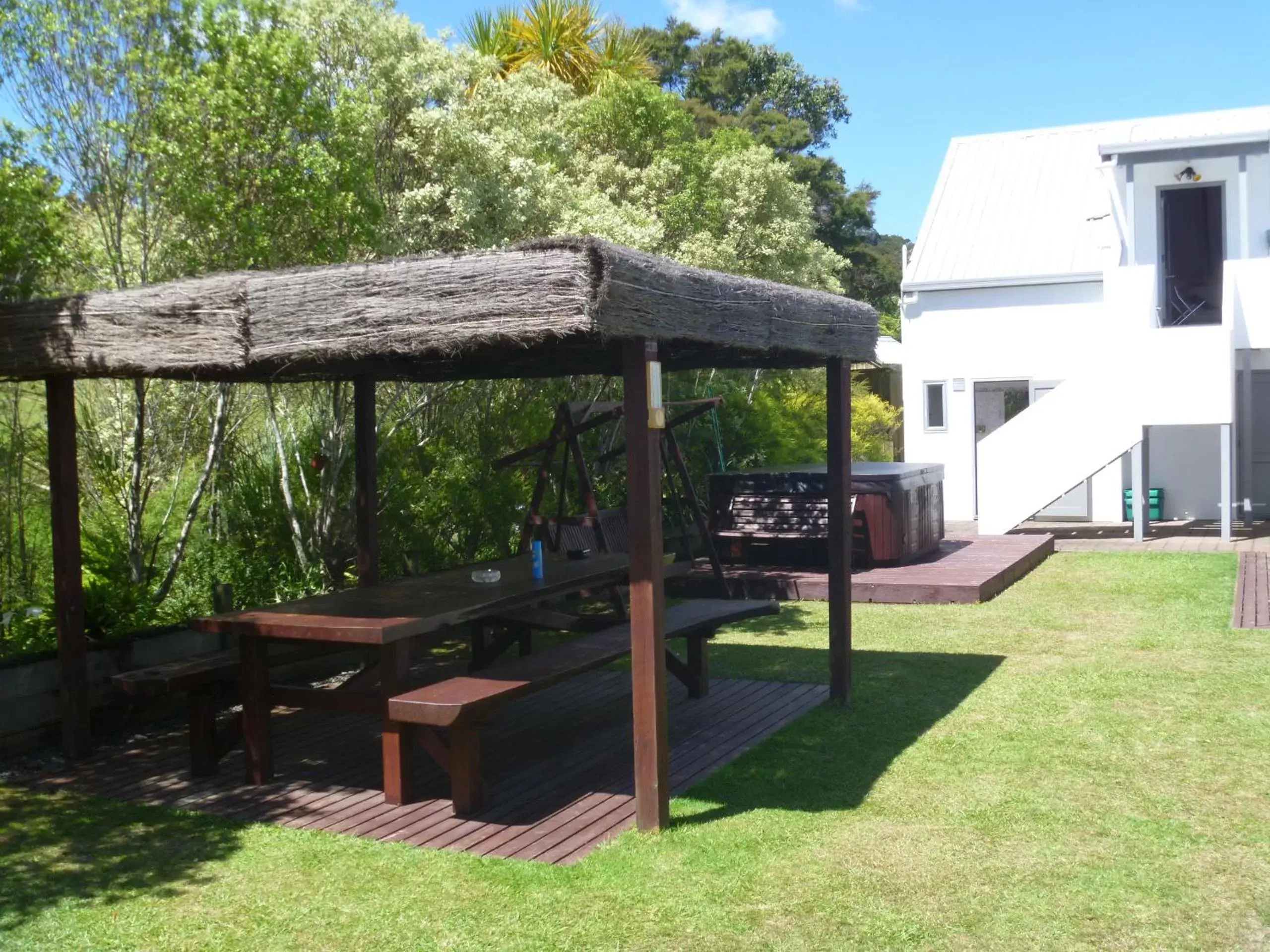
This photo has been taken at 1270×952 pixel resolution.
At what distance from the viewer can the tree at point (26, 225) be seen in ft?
22.2

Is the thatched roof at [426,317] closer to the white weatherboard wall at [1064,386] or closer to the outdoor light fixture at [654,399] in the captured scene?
the outdoor light fixture at [654,399]

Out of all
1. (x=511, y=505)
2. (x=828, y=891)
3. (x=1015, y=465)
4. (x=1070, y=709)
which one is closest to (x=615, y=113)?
(x=1015, y=465)

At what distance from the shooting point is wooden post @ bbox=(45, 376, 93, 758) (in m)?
6.71

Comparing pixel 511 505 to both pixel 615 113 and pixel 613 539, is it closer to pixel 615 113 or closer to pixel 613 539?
pixel 613 539

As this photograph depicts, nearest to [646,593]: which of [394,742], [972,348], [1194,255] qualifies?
[394,742]

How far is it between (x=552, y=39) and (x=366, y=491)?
59.1 feet

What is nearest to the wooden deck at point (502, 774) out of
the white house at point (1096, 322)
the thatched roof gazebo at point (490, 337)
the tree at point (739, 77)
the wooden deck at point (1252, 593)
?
the thatched roof gazebo at point (490, 337)

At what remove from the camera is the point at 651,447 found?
526cm

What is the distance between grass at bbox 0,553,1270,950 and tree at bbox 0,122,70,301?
2.87 metres

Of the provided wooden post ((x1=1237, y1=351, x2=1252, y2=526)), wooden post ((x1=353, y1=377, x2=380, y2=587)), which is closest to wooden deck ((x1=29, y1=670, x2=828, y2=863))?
wooden post ((x1=353, y1=377, x2=380, y2=587))

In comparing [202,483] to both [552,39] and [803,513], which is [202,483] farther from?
[552,39]

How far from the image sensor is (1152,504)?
17453mm

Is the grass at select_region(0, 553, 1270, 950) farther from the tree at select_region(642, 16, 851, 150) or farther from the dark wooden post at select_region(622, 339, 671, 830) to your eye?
the tree at select_region(642, 16, 851, 150)

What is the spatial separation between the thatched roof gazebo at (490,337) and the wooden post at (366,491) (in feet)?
2.28
